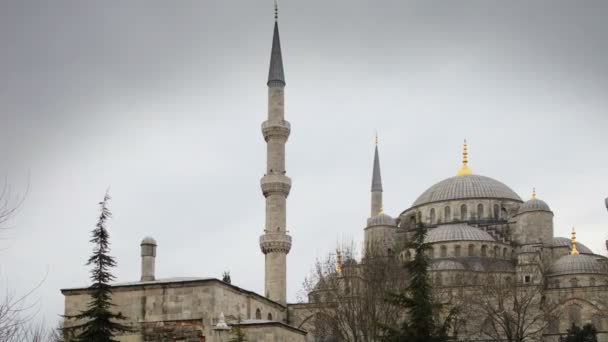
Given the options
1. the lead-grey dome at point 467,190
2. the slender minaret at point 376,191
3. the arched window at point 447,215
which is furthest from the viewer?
the slender minaret at point 376,191

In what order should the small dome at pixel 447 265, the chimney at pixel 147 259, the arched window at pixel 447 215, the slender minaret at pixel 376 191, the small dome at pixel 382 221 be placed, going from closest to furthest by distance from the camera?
the chimney at pixel 147 259 → the small dome at pixel 447 265 → the small dome at pixel 382 221 → the arched window at pixel 447 215 → the slender minaret at pixel 376 191

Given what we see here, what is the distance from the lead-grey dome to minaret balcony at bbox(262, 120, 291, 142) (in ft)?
A: 42.9

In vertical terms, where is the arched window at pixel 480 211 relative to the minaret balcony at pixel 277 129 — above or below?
below

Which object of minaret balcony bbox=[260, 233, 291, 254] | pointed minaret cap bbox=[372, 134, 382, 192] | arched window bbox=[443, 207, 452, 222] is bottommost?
minaret balcony bbox=[260, 233, 291, 254]

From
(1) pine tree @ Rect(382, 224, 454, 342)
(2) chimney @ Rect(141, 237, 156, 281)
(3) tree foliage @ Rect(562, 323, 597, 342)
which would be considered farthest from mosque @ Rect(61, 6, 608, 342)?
(1) pine tree @ Rect(382, 224, 454, 342)

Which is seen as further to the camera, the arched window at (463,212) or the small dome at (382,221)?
the arched window at (463,212)

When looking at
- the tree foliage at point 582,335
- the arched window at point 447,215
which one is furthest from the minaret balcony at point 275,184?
the arched window at point 447,215

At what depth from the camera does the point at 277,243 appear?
127ft

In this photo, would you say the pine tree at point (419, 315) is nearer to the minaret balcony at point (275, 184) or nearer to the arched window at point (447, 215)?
the minaret balcony at point (275, 184)

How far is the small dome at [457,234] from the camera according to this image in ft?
147

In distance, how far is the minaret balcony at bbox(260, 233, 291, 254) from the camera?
3872cm

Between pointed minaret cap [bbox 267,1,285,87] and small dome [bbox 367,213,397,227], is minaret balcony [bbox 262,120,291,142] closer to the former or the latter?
pointed minaret cap [bbox 267,1,285,87]

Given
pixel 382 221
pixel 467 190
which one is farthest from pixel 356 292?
pixel 467 190

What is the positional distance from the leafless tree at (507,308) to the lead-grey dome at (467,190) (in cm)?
955
